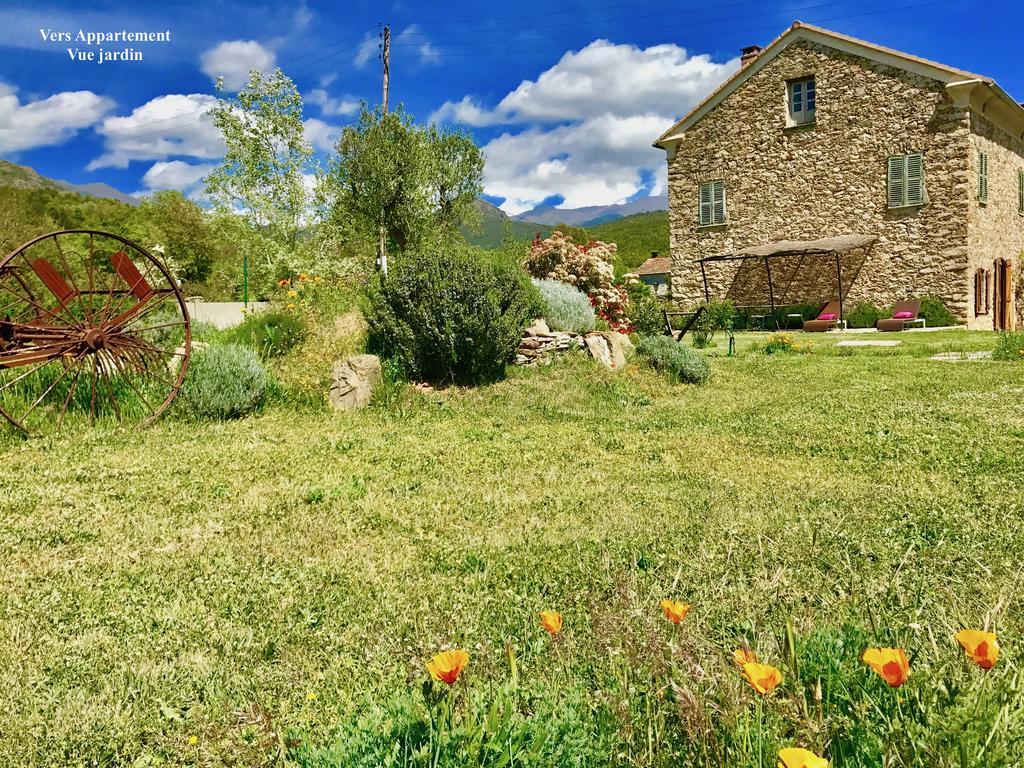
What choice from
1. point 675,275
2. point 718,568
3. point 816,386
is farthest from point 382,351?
point 675,275

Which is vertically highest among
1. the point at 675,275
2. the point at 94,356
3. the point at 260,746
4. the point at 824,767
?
the point at 675,275

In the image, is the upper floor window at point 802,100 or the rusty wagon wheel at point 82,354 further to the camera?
the upper floor window at point 802,100

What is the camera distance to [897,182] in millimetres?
20484

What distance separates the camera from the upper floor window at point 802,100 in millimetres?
22000

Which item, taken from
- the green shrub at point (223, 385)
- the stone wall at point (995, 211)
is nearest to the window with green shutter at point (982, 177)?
the stone wall at point (995, 211)

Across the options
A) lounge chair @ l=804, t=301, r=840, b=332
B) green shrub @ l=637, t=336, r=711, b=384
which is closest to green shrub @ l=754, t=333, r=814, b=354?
green shrub @ l=637, t=336, r=711, b=384

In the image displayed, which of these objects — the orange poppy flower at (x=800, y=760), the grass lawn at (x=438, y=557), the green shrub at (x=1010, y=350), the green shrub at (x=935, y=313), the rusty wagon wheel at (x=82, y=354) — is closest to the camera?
the orange poppy flower at (x=800, y=760)

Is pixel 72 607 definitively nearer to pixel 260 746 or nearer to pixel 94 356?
pixel 260 746

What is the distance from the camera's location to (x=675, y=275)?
25.3 metres

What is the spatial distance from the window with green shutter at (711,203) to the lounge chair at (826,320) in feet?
15.9

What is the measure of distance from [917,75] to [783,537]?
873 inches

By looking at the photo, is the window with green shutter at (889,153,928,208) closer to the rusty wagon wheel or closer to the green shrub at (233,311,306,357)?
the green shrub at (233,311,306,357)

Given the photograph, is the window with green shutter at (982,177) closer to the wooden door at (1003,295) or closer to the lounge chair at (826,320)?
the wooden door at (1003,295)

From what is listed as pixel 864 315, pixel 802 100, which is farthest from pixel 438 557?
pixel 802 100
